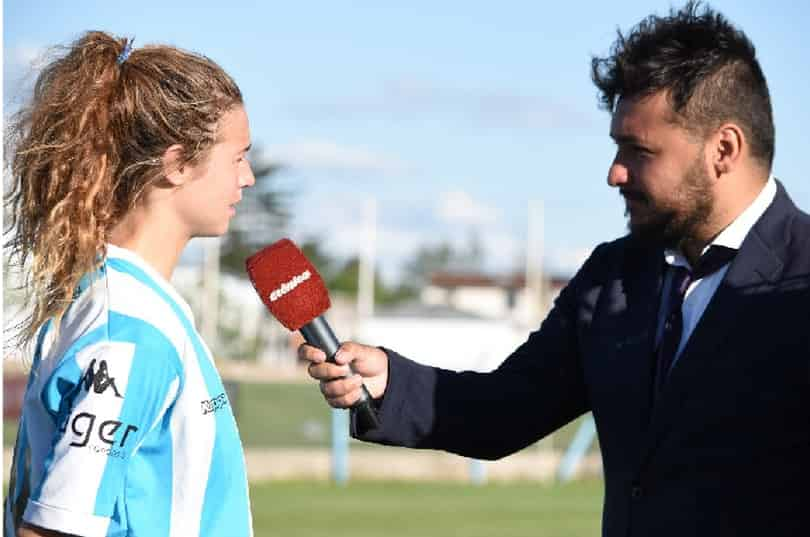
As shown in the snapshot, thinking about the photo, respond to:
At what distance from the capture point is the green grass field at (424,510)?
1296 cm

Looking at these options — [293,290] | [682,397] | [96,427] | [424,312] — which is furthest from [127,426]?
[424,312]


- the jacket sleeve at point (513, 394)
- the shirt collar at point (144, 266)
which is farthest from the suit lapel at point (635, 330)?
the shirt collar at point (144, 266)

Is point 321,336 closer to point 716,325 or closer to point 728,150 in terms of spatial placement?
point 716,325

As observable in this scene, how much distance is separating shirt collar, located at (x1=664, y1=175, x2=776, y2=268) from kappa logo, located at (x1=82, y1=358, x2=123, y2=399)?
5.39 feet

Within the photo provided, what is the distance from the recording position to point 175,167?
3441 millimetres

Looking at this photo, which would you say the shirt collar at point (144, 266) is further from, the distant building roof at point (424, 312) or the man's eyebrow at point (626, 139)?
the distant building roof at point (424, 312)

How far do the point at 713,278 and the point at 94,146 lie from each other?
164 cm

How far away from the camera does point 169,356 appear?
10.6 feet

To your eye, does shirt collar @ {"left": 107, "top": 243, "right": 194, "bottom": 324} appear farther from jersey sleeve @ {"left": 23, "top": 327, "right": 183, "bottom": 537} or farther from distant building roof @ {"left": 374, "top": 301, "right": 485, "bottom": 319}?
distant building roof @ {"left": 374, "top": 301, "right": 485, "bottom": 319}

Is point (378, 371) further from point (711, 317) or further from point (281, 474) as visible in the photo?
point (281, 474)

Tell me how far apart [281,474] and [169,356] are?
637 inches

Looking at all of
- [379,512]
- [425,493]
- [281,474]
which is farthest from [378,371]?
[281,474]

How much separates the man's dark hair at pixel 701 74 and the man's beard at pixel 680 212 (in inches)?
5.4

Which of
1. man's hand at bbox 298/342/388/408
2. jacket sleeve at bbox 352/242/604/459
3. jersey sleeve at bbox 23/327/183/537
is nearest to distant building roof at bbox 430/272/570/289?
jacket sleeve at bbox 352/242/604/459
